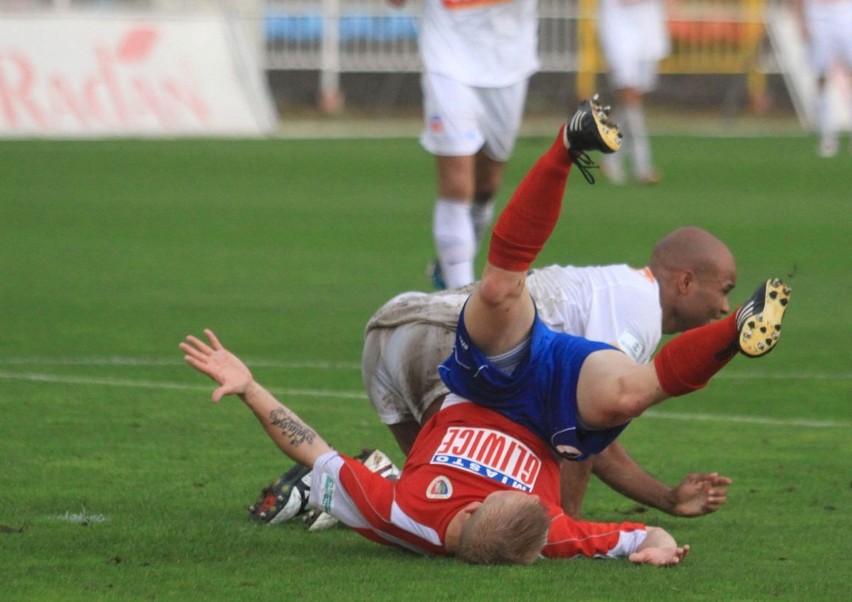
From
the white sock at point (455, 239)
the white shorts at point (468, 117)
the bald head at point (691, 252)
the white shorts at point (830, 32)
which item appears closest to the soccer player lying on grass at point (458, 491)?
the bald head at point (691, 252)

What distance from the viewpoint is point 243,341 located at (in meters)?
9.32

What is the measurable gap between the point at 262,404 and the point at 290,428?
0.36 ft

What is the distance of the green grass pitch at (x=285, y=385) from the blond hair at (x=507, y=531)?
78mm

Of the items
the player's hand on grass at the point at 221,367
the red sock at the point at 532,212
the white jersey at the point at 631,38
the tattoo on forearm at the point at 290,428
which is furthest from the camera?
the white jersey at the point at 631,38

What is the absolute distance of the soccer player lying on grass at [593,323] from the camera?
5648 millimetres

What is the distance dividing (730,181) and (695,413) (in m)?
10.8

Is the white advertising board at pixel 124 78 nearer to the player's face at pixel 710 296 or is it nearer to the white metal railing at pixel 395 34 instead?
the white metal railing at pixel 395 34

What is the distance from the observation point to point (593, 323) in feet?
18.7

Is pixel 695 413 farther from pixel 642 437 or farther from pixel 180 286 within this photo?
pixel 180 286

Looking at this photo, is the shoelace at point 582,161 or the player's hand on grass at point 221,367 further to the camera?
the player's hand on grass at point 221,367

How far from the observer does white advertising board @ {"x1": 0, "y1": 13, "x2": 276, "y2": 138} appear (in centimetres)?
2155

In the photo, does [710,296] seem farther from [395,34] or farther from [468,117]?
[395,34]

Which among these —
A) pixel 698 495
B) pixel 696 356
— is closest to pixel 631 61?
pixel 698 495

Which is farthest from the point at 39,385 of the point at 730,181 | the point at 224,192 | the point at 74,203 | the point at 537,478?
the point at 730,181
